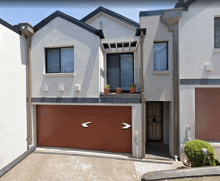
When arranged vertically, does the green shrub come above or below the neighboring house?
below

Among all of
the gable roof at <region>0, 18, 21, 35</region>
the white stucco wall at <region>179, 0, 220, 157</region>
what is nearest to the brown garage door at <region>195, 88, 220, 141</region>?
the white stucco wall at <region>179, 0, 220, 157</region>

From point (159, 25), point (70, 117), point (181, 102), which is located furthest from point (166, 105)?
point (70, 117)

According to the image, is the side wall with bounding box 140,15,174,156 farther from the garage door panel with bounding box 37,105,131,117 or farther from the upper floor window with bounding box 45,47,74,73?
the upper floor window with bounding box 45,47,74,73

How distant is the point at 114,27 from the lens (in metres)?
9.23

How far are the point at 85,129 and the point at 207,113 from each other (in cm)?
717

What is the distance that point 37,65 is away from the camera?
7.31m

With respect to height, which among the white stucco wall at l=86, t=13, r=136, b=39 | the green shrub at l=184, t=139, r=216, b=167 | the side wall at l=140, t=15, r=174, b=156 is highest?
the white stucco wall at l=86, t=13, r=136, b=39

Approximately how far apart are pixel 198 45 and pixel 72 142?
29.8 ft

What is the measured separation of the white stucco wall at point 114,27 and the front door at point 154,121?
5.49 m

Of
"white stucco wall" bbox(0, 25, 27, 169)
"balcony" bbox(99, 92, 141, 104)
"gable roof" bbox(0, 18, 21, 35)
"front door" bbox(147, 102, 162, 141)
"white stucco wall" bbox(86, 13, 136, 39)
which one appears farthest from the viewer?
"white stucco wall" bbox(86, 13, 136, 39)

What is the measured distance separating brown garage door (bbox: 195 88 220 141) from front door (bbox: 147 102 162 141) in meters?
2.19

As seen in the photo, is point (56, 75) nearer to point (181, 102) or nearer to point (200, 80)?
point (181, 102)

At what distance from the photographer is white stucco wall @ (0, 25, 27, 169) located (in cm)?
568

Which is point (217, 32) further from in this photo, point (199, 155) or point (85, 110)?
point (85, 110)
